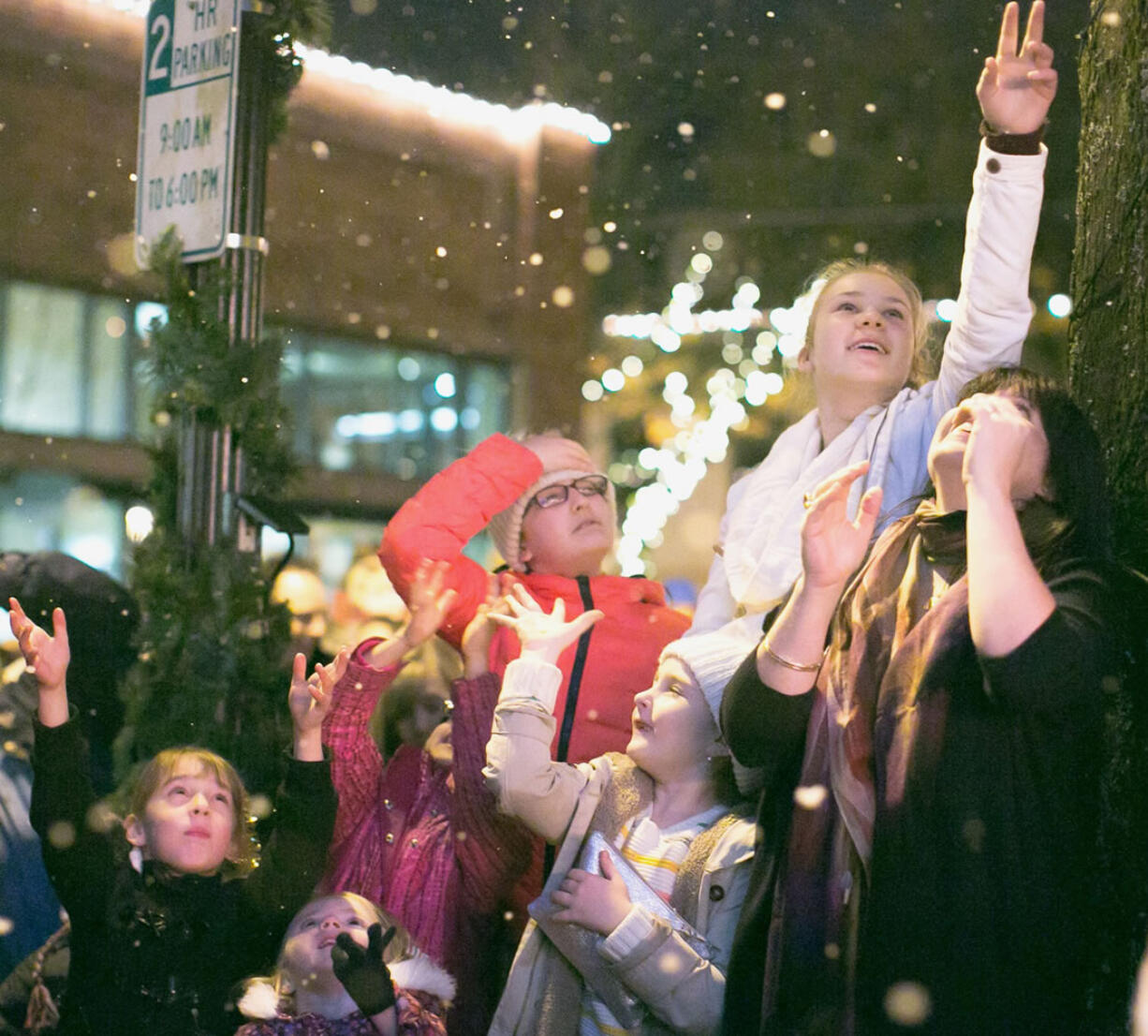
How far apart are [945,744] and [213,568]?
88.2 inches

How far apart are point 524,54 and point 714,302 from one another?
3211mm

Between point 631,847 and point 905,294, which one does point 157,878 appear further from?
point 905,294

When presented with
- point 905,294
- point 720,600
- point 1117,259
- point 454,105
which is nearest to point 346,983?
point 720,600

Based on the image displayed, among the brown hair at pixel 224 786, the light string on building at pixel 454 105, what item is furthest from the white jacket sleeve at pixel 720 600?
the light string on building at pixel 454 105

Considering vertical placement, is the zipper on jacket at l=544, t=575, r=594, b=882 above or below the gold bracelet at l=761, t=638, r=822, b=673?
below

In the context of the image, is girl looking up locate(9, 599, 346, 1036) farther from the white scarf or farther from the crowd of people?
the white scarf

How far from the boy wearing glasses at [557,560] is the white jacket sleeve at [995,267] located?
1.14 m

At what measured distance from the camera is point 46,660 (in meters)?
3.09

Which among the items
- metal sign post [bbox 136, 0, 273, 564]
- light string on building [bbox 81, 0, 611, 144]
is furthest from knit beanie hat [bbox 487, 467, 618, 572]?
light string on building [bbox 81, 0, 611, 144]

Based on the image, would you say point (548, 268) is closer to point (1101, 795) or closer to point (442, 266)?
point (442, 266)

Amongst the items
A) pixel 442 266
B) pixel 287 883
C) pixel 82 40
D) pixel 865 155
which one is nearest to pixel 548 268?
pixel 442 266

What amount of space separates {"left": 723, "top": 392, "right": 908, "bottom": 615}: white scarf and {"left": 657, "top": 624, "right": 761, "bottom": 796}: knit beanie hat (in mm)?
144

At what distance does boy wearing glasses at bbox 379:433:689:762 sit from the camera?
357cm

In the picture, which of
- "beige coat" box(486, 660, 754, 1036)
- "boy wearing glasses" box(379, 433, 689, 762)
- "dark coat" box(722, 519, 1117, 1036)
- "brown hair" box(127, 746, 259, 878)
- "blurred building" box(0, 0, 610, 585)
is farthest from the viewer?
"blurred building" box(0, 0, 610, 585)
